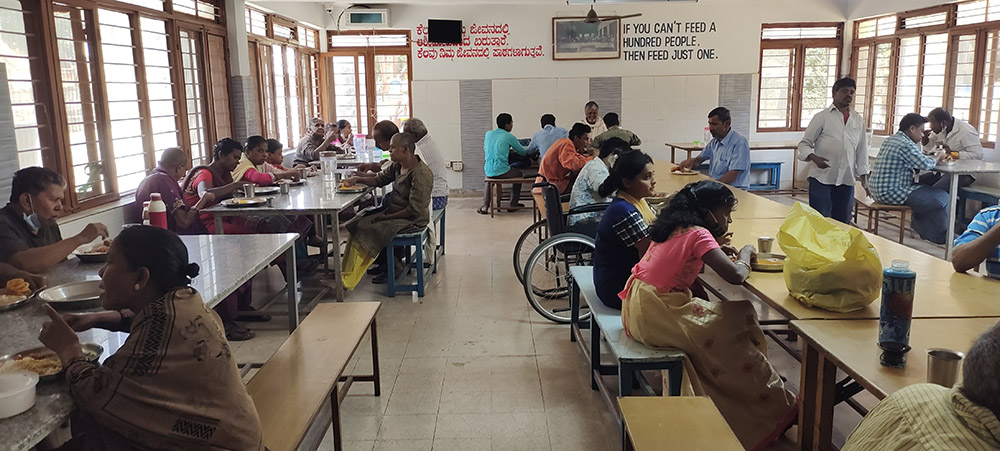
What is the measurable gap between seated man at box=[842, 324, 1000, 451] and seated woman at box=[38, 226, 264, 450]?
1376 millimetres

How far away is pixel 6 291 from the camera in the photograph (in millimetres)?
2186

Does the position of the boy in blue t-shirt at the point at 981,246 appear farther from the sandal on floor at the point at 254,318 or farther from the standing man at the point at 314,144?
the standing man at the point at 314,144

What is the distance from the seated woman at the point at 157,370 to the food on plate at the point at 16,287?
0.71 metres

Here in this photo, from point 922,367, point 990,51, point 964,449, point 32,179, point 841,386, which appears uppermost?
point 990,51

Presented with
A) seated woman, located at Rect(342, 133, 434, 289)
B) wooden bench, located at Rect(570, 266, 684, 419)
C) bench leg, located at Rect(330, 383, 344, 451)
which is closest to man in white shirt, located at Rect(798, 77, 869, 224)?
wooden bench, located at Rect(570, 266, 684, 419)

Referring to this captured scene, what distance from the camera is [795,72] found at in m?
9.31

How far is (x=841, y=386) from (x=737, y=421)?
0.38 m

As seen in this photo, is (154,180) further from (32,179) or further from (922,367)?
(922,367)

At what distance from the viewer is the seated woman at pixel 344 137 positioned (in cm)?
779

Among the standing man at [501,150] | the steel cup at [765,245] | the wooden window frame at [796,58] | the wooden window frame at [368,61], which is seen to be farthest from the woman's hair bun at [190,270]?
the wooden window frame at [796,58]

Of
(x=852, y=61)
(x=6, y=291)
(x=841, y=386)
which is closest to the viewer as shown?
(x=6, y=291)

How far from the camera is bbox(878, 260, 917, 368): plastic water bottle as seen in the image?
1750 millimetres

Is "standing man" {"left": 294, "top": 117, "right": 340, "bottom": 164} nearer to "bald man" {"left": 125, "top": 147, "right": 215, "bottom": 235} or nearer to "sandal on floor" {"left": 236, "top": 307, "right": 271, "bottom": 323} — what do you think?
"bald man" {"left": 125, "top": 147, "right": 215, "bottom": 235}

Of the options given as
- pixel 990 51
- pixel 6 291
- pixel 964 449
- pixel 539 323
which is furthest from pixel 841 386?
pixel 990 51
